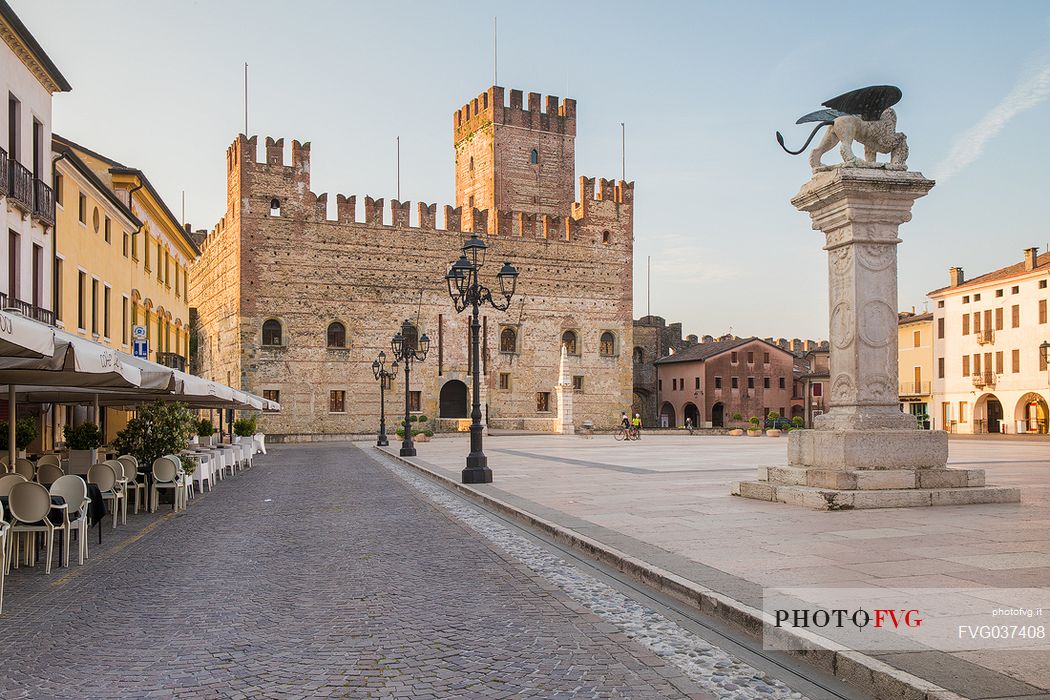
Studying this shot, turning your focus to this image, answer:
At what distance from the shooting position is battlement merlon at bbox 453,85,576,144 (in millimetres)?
55094

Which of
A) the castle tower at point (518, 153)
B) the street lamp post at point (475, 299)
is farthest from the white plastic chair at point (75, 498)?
the castle tower at point (518, 153)

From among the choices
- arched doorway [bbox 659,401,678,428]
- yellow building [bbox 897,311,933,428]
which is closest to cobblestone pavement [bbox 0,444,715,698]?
yellow building [bbox 897,311,933,428]

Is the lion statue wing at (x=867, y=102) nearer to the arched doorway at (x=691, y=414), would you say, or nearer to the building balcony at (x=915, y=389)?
the building balcony at (x=915, y=389)

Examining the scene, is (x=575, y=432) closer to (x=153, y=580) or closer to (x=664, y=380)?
(x=664, y=380)

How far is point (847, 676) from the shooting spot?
412cm

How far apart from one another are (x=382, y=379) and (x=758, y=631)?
3074 centimetres

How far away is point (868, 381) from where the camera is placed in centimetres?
994

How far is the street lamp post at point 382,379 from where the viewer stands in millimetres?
34156

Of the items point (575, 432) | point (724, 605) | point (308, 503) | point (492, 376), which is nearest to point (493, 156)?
point (492, 376)

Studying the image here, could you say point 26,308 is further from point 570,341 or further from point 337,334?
point 570,341

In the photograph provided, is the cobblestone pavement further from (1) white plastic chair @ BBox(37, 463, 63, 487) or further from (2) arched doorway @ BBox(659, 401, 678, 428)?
(2) arched doorway @ BBox(659, 401, 678, 428)

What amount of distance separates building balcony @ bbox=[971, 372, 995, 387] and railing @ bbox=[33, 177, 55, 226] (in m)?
45.8

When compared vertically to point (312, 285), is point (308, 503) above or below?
below

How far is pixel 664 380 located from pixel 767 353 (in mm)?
7763
